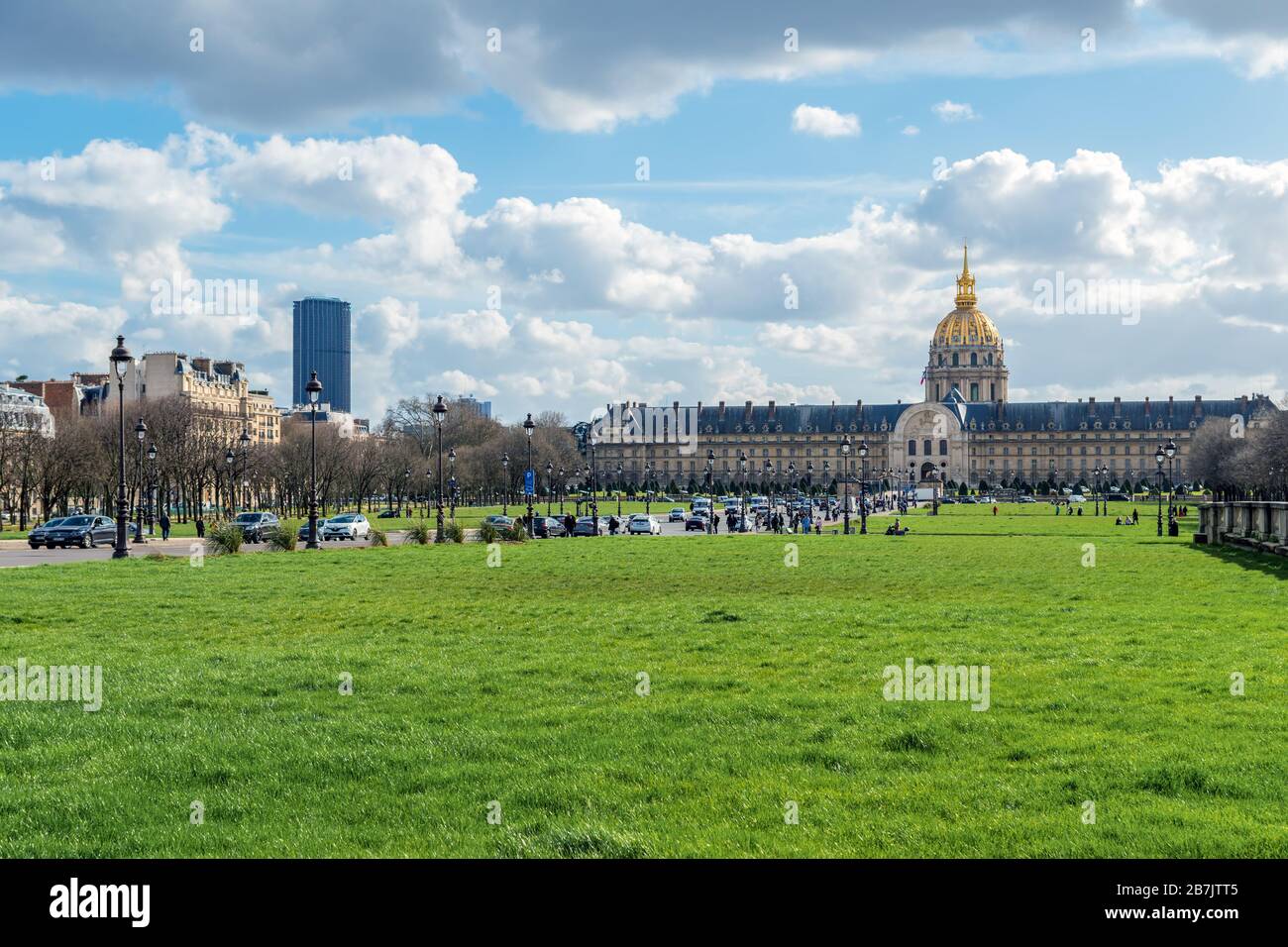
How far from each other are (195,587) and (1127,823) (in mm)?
18469

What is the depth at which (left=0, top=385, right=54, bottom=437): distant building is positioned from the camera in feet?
258

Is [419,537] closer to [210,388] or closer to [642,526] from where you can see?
[642,526]

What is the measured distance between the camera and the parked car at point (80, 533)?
45438mm

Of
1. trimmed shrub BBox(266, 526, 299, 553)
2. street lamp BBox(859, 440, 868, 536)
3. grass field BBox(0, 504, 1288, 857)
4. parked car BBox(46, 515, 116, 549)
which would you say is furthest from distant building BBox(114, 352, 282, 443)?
grass field BBox(0, 504, 1288, 857)

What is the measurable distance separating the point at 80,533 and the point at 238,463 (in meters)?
38.9

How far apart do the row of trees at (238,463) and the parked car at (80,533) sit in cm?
658

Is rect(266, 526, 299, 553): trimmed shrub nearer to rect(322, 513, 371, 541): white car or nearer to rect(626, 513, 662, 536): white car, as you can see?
rect(322, 513, 371, 541): white car

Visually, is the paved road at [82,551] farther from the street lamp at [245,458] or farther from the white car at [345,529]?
the street lamp at [245,458]

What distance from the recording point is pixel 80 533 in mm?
46094

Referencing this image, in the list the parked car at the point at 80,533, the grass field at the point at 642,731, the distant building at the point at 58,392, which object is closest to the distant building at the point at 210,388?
the distant building at the point at 58,392

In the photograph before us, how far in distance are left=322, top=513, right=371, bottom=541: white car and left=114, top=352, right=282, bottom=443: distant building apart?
6656cm

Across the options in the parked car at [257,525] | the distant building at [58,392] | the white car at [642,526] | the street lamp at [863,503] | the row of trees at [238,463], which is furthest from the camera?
the distant building at [58,392]
